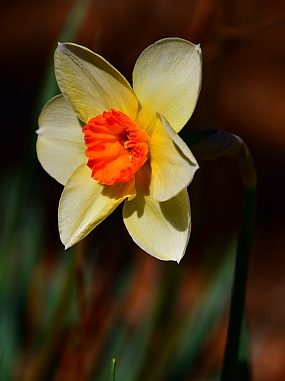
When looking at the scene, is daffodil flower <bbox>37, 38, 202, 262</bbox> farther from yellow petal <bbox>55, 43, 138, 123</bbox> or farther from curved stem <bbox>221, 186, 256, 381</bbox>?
curved stem <bbox>221, 186, 256, 381</bbox>

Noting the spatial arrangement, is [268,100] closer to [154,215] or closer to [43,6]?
[43,6]

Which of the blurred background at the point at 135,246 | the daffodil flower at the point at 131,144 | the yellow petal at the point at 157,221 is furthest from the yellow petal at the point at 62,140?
the blurred background at the point at 135,246

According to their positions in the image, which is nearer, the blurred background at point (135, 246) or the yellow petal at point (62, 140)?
the yellow petal at point (62, 140)

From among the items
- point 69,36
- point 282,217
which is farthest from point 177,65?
point 282,217

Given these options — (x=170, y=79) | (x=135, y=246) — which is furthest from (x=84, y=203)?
(x=135, y=246)

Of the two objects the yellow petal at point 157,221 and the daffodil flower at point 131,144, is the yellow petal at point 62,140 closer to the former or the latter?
the daffodil flower at point 131,144

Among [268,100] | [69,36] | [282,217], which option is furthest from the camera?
[268,100]

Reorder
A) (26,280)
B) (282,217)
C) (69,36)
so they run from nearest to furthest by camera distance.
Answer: (69,36), (26,280), (282,217)

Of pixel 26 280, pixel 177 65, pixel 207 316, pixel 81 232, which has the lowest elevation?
pixel 26 280
